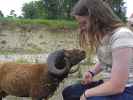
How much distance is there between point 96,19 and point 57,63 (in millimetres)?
A: 4770

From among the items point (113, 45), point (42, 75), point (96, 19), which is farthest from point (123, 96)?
point (42, 75)

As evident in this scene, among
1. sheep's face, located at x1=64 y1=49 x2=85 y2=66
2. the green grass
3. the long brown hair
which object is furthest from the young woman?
the green grass

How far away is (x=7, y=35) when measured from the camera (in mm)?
34656

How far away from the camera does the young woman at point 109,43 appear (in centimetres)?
374

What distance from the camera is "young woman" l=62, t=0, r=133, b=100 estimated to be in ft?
12.3

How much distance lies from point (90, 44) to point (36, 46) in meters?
29.8

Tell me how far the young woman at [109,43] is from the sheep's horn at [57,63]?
4401 millimetres

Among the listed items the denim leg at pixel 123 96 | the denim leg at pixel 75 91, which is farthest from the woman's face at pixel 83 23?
the denim leg at pixel 75 91

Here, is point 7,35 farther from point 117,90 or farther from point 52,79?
point 117,90

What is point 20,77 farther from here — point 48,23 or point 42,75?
point 48,23

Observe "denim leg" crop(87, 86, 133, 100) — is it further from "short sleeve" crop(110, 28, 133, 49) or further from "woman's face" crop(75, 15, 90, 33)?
"woman's face" crop(75, 15, 90, 33)

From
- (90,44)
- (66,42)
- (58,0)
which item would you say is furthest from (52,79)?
(58,0)

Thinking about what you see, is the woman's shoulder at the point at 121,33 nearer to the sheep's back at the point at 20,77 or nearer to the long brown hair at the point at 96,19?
the long brown hair at the point at 96,19

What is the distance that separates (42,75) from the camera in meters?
8.66
